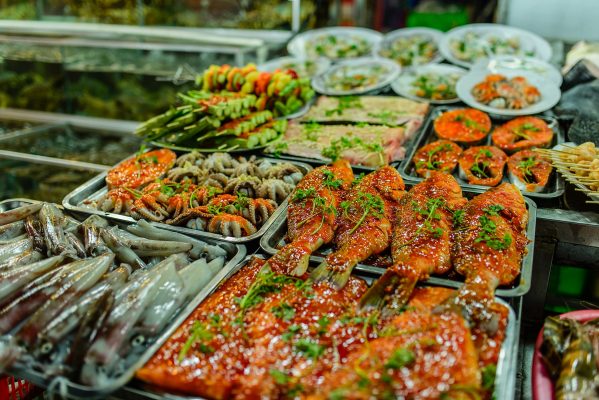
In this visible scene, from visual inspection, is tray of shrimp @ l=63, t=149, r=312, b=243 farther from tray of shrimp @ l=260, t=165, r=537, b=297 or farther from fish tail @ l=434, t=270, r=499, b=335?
fish tail @ l=434, t=270, r=499, b=335

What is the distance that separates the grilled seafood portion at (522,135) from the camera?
12.6 feet

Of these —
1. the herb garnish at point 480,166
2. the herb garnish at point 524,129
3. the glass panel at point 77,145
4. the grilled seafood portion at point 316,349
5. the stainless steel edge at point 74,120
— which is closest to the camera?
the grilled seafood portion at point 316,349

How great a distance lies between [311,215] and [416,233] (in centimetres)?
57

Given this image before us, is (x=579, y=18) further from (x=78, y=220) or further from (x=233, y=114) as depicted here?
(x=78, y=220)

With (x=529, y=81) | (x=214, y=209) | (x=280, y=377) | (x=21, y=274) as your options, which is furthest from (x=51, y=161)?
(x=529, y=81)

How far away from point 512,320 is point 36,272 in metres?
2.11

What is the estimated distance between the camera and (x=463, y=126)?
416 centimetres

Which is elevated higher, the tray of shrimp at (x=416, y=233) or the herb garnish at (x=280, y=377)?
the tray of shrimp at (x=416, y=233)

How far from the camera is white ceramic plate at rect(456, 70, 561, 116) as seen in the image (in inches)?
172

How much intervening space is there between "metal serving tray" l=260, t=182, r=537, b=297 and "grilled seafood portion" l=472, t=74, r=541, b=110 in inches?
62.4

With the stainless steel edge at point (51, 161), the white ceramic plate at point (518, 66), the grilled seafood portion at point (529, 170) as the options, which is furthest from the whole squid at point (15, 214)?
the white ceramic plate at point (518, 66)

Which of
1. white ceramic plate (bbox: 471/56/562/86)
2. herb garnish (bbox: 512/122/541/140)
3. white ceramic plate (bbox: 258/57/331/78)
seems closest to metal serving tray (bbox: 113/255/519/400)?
herb garnish (bbox: 512/122/541/140)

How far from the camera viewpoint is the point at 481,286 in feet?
7.36

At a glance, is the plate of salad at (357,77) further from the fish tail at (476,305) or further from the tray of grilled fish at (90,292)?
the fish tail at (476,305)
